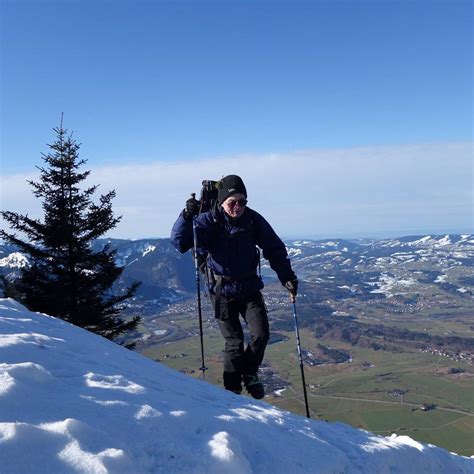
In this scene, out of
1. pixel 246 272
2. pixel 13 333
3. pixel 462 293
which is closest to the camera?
pixel 13 333

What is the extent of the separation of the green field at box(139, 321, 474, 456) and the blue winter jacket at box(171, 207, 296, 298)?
31.6m

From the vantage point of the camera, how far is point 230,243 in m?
7.77

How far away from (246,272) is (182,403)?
311 centimetres

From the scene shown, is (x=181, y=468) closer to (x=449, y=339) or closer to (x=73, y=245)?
(x=73, y=245)

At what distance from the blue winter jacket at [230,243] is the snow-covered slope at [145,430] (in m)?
1.94

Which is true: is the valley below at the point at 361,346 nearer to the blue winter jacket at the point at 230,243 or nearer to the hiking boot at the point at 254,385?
the hiking boot at the point at 254,385

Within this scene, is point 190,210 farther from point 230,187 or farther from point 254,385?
point 254,385

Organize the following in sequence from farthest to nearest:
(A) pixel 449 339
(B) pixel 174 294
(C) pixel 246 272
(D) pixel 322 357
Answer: (B) pixel 174 294 → (A) pixel 449 339 → (D) pixel 322 357 → (C) pixel 246 272

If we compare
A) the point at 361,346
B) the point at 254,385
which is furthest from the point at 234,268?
the point at 361,346

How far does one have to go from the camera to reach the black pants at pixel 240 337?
7.68m

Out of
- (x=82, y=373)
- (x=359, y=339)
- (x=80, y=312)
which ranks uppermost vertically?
(x=82, y=373)

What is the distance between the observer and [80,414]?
397 cm

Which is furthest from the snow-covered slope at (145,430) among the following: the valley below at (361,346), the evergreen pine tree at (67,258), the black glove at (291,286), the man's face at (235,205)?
the evergreen pine tree at (67,258)

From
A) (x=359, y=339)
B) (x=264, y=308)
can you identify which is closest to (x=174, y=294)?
(x=359, y=339)
